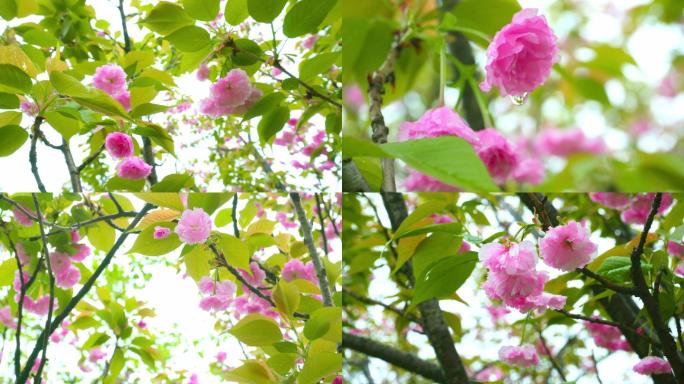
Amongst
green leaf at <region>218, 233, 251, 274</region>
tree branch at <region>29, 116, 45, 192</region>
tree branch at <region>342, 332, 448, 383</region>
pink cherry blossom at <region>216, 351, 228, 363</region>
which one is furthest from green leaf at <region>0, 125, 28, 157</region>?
tree branch at <region>342, 332, 448, 383</region>

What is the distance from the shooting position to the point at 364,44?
2.78 ft

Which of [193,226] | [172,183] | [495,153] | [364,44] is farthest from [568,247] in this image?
[172,183]

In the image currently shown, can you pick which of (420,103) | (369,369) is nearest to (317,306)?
(369,369)

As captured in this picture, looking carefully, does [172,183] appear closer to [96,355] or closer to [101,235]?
[101,235]

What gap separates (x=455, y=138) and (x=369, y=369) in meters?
0.48

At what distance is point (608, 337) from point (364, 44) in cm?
51

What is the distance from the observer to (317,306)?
95 centimetres

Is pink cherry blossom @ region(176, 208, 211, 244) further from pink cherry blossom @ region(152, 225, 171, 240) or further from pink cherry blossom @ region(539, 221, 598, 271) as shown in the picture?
pink cherry blossom @ region(539, 221, 598, 271)

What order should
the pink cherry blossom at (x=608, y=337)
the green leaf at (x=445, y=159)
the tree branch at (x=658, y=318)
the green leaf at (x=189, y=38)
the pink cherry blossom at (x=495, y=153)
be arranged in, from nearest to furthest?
1. the green leaf at (x=445, y=159)
2. the pink cherry blossom at (x=495, y=153)
3. the tree branch at (x=658, y=318)
4. the pink cherry blossom at (x=608, y=337)
5. the green leaf at (x=189, y=38)

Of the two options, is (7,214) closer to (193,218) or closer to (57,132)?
(57,132)

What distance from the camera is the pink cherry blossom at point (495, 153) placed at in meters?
0.61

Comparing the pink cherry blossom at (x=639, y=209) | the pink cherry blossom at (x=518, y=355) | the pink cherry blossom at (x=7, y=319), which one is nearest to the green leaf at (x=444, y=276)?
the pink cherry blossom at (x=518, y=355)

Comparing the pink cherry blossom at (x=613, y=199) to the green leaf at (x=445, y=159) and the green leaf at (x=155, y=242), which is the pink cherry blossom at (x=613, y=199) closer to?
the green leaf at (x=445, y=159)

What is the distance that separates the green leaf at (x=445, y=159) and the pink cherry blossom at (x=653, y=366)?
431 millimetres
